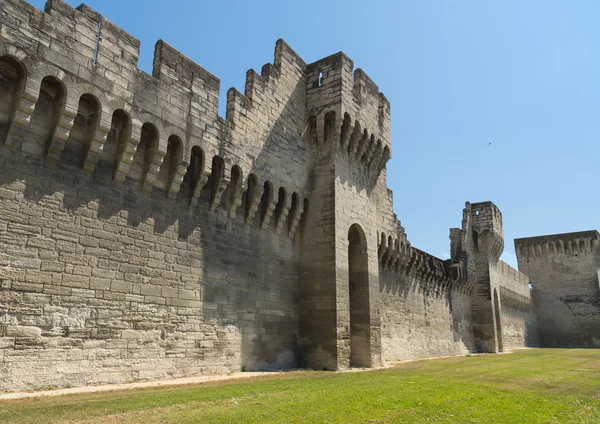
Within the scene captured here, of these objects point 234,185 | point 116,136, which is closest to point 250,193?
point 234,185

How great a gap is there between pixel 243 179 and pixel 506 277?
27922mm

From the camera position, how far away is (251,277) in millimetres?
12625

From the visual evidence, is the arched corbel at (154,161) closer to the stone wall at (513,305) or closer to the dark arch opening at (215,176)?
the dark arch opening at (215,176)

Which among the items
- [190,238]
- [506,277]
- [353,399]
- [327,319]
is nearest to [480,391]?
[353,399]

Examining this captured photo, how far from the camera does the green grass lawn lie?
6.07 metres

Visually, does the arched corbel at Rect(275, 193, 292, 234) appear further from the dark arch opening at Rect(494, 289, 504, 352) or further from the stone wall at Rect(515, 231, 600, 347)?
the stone wall at Rect(515, 231, 600, 347)

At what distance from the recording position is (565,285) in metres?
41.7

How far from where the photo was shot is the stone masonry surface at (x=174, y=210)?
27.2ft

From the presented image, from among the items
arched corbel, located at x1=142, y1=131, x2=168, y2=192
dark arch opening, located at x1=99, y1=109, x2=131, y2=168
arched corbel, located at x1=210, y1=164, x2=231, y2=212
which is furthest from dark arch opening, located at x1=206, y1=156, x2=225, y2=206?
dark arch opening, located at x1=99, y1=109, x2=131, y2=168

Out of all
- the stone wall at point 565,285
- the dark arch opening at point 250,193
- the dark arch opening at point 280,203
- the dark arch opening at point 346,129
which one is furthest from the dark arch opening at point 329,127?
the stone wall at point 565,285

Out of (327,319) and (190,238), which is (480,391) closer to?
(327,319)

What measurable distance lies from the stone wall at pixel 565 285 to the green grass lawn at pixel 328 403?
34.1 m

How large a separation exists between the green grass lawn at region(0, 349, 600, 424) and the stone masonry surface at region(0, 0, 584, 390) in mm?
1433

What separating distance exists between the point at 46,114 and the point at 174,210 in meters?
3.25
